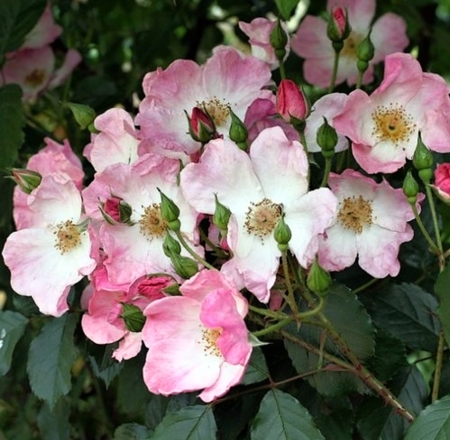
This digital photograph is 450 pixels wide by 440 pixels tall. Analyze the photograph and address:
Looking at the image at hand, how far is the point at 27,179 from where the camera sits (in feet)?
2.93

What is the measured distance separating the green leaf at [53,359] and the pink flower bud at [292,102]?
34cm

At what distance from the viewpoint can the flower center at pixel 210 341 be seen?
76 centimetres

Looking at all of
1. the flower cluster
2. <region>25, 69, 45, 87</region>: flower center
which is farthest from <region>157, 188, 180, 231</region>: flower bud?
<region>25, 69, 45, 87</region>: flower center

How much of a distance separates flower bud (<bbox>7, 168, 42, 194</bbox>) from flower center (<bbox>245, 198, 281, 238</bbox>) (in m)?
0.23

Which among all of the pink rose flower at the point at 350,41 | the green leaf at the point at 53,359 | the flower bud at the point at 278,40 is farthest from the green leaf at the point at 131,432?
the pink rose flower at the point at 350,41

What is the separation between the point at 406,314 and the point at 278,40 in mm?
317

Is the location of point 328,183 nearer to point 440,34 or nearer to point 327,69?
point 327,69

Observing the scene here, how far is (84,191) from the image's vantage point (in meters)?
0.85

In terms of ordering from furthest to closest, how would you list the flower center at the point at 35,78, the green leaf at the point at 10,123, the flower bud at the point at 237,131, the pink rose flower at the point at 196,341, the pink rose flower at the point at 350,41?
the flower center at the point at 35,78, the pink rose flower at the point at 350,41, the green leaf at the point at 10,123, the flower bud at the point at 237,131, the pink rose flower at the point at 196,341

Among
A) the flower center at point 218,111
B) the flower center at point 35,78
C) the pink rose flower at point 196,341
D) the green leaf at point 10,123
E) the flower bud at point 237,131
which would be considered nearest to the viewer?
the pink rose flower at point 196,341

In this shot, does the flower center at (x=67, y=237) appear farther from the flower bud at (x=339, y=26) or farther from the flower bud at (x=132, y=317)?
the flower bud at (x=339, y=26)

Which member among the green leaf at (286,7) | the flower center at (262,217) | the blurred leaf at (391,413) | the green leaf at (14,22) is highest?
the green leaf at (286,7)

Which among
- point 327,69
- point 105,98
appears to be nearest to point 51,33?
point 105,98

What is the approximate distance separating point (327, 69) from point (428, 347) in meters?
0.43
